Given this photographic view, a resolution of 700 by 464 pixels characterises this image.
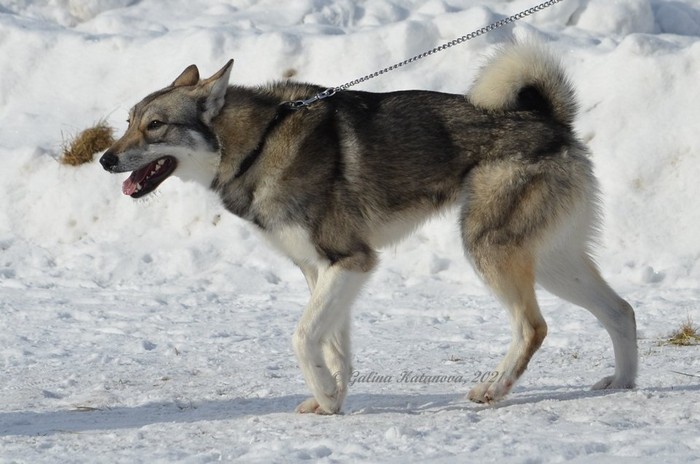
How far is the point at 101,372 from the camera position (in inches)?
217

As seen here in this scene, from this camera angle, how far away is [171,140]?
477 cm

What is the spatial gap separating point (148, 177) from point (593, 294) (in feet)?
6.87

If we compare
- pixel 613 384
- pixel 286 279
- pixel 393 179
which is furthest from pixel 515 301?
pixel 286 279

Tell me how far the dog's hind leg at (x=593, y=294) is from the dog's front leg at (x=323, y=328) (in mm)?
935

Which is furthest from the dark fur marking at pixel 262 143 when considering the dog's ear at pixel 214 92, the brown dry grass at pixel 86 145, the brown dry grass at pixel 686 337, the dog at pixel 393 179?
the brown dry grass at pixel 86 145

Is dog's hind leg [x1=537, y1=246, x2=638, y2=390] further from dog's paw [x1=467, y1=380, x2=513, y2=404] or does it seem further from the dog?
dog's paw [x1=467, y1=380, x2=513, y2=404]

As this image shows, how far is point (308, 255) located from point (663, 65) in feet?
16.3

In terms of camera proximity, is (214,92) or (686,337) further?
(686,337)

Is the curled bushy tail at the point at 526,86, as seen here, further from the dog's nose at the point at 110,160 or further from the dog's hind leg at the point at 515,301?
the dog's nose at the point at 110,160

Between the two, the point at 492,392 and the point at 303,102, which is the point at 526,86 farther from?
the point at 492,392

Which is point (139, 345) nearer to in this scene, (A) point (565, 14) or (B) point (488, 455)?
(B) point (488, 455)

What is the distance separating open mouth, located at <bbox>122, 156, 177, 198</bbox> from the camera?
4746 mm

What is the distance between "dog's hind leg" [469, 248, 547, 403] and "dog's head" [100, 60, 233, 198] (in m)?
1.32

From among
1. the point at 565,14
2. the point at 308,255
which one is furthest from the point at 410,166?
the point at 565,14
